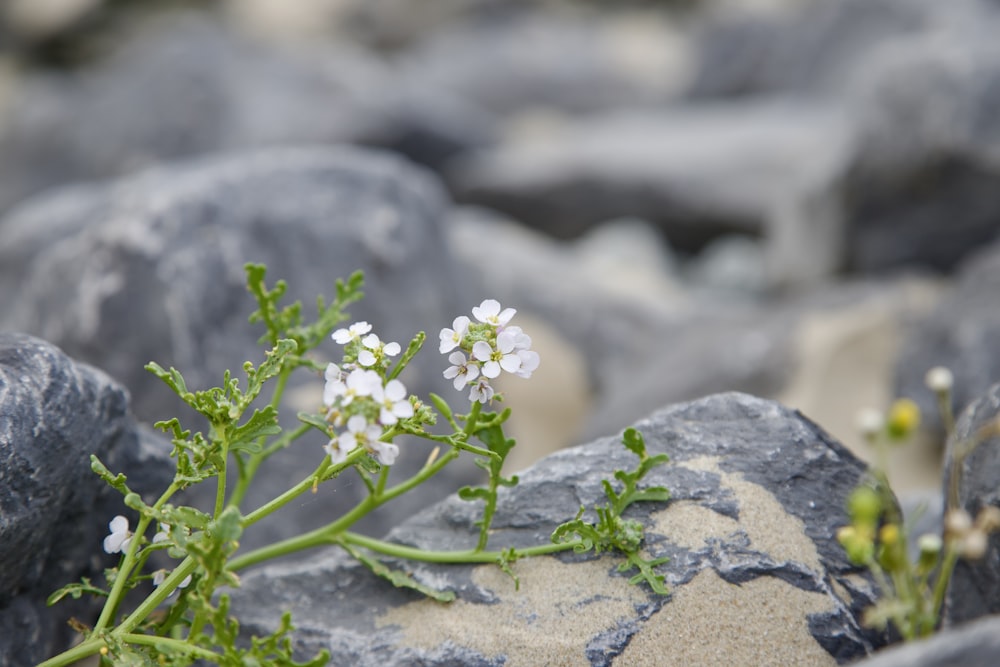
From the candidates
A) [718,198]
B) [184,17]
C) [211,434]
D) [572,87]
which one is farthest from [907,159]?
[184,17]

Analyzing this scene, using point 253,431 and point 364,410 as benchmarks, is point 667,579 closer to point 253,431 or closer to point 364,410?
point 364,410

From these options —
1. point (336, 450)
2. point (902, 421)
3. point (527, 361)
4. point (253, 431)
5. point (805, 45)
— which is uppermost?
point (902, 421)

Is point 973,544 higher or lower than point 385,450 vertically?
higher

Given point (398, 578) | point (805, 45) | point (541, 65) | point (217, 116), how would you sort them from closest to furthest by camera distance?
point (398, 578), point (217, 116), point (805, 45), point (541, 65)

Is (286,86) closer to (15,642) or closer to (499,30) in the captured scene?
(499,30)

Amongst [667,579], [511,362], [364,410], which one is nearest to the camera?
[364,410]

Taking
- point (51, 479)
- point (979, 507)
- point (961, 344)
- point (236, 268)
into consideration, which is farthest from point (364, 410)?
point (961, 344)

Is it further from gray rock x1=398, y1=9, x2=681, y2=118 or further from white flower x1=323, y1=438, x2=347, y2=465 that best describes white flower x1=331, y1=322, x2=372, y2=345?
gray rock x1=398, y1=9, x2=681, y2=118

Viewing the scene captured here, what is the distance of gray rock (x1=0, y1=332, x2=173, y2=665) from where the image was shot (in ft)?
5.95

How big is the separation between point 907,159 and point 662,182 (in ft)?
9.85

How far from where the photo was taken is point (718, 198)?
7.18m

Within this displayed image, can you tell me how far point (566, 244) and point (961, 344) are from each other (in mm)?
4716

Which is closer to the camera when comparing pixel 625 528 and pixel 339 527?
pixel 625 528

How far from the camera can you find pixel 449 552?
200cm
